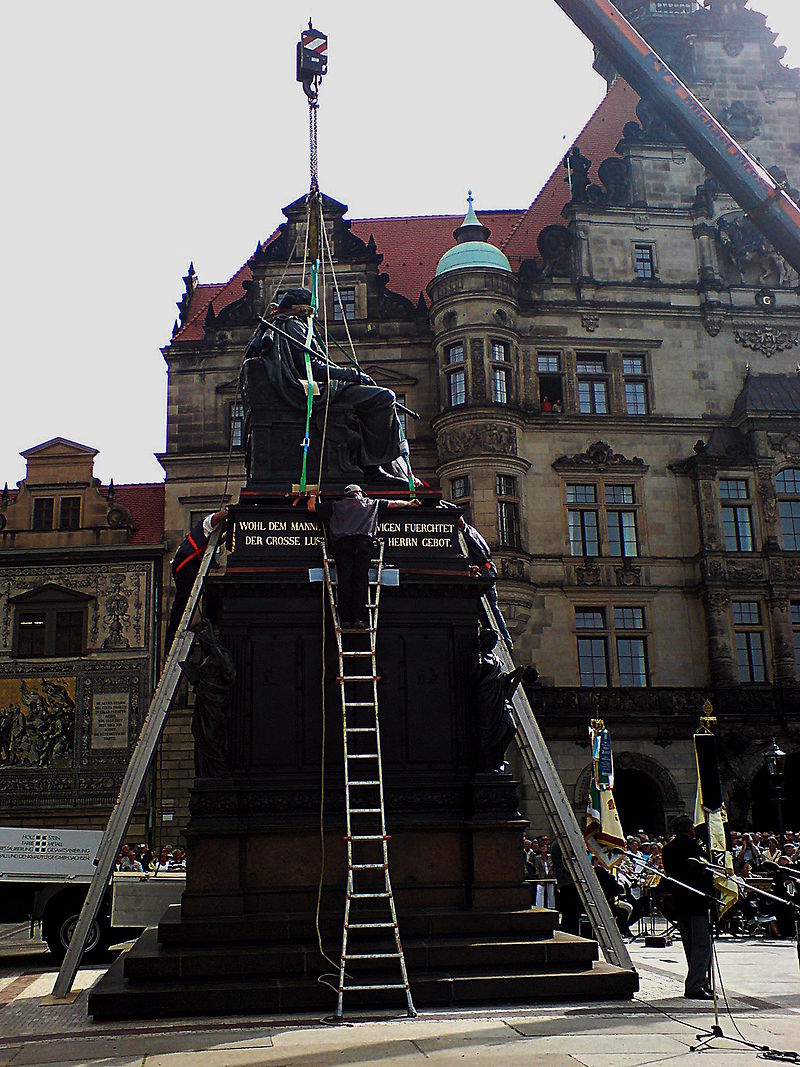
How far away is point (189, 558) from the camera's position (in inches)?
462

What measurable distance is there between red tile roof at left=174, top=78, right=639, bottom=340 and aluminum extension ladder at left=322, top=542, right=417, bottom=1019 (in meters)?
26.5

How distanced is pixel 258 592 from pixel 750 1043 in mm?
5440

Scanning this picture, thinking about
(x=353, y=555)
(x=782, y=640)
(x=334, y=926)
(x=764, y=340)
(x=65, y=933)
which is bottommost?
(x=65, y=933)

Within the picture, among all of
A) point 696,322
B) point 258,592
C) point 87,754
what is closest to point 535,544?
point 696,322

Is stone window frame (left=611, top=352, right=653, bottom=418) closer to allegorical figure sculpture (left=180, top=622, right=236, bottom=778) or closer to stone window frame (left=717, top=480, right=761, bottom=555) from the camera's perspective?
stone window frame (left=717, top=480, right=761, bottom=555)

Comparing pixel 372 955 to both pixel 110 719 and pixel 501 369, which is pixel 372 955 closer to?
pixel 110 719

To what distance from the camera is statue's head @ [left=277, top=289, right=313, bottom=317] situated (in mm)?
13320

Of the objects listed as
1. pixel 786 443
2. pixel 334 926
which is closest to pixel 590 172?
pixel 786 443

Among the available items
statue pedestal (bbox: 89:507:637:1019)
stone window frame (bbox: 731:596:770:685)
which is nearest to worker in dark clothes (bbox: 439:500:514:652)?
statue pedestal (bbox: 89:507:637:1019)

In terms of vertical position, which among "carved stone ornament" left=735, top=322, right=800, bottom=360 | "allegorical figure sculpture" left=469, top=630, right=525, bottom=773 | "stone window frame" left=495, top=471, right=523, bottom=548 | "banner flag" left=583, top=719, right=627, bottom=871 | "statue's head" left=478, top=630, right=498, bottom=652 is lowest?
"banner flag" left=583, top=719, right=627, bottom=871

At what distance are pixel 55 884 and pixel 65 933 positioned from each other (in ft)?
2.11

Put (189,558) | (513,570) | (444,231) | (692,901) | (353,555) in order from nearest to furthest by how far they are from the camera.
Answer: (692,901), (353,555), (189,558), (513,570), (444,231)

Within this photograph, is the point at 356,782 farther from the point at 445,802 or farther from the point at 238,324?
the point at 238,324

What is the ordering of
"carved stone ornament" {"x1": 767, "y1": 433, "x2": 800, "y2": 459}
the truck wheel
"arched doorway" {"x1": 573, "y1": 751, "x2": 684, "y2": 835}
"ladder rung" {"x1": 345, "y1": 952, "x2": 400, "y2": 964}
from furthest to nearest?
"carved stone ornament" {"x1": 767, "y1": 433, "x2": 800, "y2": 459}, "arched doorway" {"x1": 573, "y1": 751, "x2": 684, "y2": 835}, the truck wheel, "ladder rung" {"x1": 345, "y1": 952, "x2": 400, "y2": 964}
